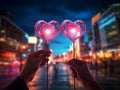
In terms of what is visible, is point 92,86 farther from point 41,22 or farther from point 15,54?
point 15,54

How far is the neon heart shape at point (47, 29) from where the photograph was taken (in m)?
4.96

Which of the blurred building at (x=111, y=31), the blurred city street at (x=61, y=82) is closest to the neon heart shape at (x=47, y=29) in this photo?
the blurred city street at (x=61, y=82)

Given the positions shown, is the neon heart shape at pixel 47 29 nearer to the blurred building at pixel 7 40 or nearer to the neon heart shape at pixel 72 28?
the neon heart shape at pixel 72 28

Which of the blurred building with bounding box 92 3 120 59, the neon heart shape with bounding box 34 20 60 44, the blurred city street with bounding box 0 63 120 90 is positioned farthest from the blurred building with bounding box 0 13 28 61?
the neon heart shape with bounding box 34 20 60 44

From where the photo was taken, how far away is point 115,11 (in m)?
97.3

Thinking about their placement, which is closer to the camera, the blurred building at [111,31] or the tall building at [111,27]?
the blurred building at [111,31]

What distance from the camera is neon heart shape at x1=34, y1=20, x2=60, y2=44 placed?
195 inches

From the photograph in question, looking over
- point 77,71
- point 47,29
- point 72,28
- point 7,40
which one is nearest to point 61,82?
point 47,29

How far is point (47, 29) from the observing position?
499 centimetres

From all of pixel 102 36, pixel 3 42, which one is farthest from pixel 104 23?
pixel 3 42

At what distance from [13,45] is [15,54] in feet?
22.6

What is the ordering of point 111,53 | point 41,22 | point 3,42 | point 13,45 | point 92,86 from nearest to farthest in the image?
point 92,86 → point 41,22 → point 111,53 → point 3,42 → point 13,45

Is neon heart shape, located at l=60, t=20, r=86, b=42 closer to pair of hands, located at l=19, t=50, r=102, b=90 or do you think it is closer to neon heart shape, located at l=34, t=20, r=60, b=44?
neon heart shape, located at l=34, t=20, r=60, b=44

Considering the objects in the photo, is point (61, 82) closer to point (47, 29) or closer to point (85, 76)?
point (47, 29)
